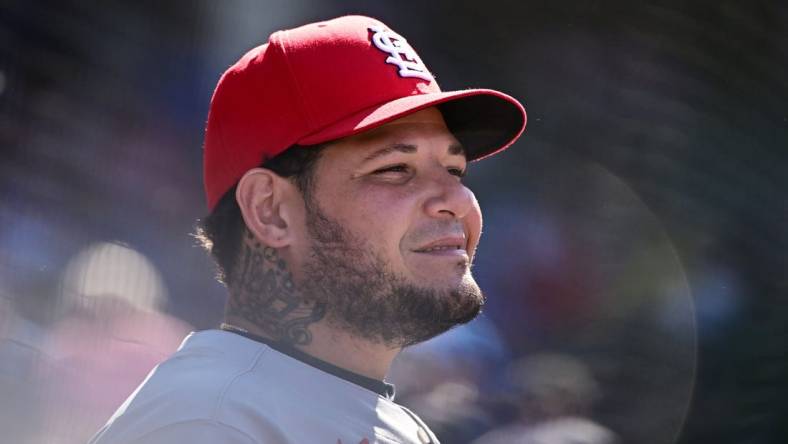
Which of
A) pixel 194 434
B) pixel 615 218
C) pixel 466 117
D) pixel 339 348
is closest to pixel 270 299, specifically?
pixel 339 348

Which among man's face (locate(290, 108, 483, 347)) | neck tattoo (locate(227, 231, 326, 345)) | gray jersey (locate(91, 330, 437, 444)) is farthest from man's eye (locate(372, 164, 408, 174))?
gray jersey (locate(91, 330, 437, 444))

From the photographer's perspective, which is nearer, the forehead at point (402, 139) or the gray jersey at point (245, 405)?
the gray jersey at point (245, 405)

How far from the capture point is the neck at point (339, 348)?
1399 mm

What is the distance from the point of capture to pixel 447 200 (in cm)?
148

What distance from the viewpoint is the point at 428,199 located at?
147cm

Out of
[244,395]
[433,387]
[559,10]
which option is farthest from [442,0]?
[244,395]

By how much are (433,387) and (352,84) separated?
182cm

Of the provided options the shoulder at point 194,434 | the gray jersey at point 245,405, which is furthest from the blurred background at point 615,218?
the shoulder at point 194,434

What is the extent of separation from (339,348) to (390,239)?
19 cm

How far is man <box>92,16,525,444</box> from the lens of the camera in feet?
4.65

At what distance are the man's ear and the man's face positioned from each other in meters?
0.04

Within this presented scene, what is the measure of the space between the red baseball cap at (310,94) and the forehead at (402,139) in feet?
0.19

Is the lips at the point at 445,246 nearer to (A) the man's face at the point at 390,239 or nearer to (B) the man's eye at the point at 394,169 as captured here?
(A) the man's face at the point at 390,239

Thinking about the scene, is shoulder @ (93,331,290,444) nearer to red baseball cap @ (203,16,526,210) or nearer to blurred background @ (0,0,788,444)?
red baseball cap @ (203,16,526,210)
